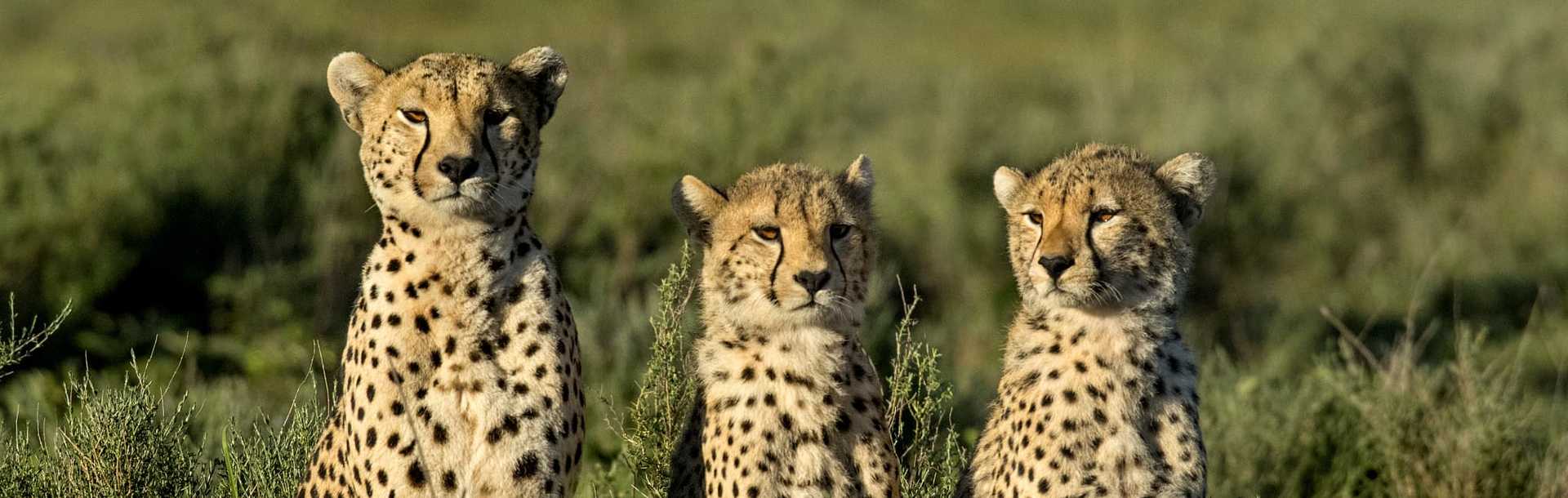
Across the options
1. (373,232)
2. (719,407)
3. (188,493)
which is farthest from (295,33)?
(719,407)

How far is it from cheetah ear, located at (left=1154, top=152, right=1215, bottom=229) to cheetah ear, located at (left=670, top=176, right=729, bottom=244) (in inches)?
36.7

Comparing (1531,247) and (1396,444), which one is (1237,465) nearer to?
(1396,444)

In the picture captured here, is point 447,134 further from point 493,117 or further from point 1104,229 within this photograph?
point 1104,229

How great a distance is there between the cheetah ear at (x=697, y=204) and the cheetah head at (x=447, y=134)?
16.7 inches

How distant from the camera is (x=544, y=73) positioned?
3.82m

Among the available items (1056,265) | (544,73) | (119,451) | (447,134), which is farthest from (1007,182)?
(119,451)

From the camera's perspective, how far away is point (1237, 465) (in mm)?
5402

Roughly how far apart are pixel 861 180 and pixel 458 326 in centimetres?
99

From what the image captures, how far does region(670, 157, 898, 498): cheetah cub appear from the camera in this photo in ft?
12.3

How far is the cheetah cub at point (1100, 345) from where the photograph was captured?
379 cm

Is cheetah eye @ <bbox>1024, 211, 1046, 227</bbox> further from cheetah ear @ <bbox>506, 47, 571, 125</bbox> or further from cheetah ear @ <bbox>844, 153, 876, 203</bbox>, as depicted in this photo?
cheetah ear @ <bbox>506, 47, 571, 125</bbox>

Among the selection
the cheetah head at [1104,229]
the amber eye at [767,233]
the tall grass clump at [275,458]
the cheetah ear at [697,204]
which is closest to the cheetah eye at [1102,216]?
the cheetah head at [1104,229]

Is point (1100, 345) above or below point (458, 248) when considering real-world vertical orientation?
below

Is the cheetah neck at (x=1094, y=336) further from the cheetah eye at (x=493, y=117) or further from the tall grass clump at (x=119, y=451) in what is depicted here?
the tall grass clump at (x=119, y=451)
